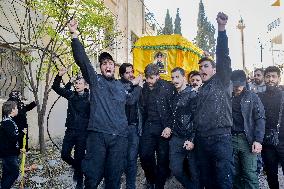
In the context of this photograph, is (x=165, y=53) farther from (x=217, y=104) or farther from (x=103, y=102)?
(x=103, y=102)

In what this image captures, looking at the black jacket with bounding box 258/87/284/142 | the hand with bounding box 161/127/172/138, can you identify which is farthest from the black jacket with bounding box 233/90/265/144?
the hand with bounding box 161/127/172/138

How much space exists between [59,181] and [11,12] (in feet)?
15.7

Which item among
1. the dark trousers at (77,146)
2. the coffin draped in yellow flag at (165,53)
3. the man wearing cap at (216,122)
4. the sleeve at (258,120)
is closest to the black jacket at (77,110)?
the dark trousers at (77,146)

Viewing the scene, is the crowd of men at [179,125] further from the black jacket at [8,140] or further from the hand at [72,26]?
the black jacket at [8,140]

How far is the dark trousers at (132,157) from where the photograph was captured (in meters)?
5.59

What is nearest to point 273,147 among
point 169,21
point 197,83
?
point 197,83

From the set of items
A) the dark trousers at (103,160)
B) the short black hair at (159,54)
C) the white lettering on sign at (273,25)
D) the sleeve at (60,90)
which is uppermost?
the white lettering on sign at (273,25)

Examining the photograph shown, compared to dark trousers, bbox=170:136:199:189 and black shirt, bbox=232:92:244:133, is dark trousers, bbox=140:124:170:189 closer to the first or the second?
dark trousers, bbox=170:136:199:189

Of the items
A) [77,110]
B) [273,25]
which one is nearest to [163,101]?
[77,110]

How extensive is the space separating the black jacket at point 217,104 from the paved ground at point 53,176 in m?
2.18

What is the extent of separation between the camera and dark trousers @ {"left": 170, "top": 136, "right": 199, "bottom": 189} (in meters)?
5.23

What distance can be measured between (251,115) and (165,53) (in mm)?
4875

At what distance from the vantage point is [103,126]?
13.6ft

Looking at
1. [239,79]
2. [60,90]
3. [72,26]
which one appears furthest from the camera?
[60,90]
